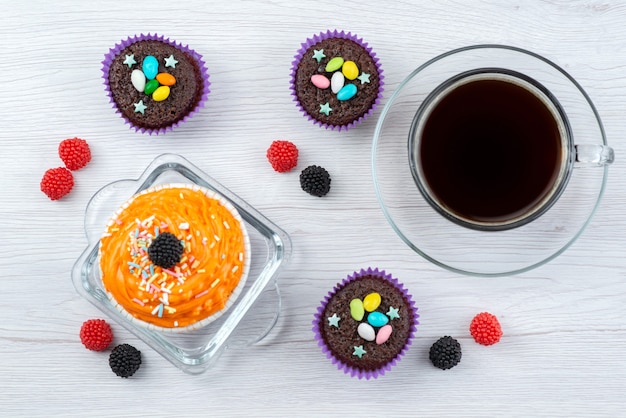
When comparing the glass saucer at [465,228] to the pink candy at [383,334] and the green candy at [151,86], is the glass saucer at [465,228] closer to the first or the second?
the pink candy at [383,334]

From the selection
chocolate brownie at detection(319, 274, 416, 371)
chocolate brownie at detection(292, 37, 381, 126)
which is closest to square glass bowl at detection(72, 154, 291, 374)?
chocolate brownie at detection(319, 274, 416, 371)

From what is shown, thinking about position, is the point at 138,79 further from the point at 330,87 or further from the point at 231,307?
the point at 231,307

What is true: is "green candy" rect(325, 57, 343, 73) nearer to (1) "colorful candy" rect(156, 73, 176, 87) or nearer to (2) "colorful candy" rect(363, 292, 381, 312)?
(1) "colorful candy" rect(156, 73, 176, 87)

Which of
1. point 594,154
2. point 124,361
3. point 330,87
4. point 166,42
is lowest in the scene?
point 124,361

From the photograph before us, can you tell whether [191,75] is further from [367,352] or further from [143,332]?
[367,352]

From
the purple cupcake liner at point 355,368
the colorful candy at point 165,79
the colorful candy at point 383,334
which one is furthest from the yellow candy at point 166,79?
the colorful candy at point 383,334

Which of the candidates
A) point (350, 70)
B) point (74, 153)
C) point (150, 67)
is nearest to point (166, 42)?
point (150, 67)
